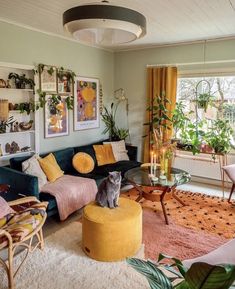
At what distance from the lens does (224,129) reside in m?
4.50

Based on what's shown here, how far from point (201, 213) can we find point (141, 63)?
3082mm

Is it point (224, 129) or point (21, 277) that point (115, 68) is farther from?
point (21, 277)

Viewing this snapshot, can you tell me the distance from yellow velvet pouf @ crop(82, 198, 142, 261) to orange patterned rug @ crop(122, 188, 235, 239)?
0.93m

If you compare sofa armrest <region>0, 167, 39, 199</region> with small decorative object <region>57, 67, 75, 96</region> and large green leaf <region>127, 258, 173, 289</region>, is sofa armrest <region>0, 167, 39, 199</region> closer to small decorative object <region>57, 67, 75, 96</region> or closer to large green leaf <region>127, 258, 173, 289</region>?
small decorative object <region>57, 67, 75, 96</region>

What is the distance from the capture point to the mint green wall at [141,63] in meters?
4.56

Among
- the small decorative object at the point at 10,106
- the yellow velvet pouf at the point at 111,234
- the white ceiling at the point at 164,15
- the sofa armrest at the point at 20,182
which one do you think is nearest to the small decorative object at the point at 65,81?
the white ceiling at the point at 164,15

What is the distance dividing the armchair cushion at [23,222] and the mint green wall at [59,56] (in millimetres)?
1738

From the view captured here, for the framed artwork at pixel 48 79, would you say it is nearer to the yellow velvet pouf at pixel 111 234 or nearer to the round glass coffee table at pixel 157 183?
the round glass coffee table at pixel 157 183

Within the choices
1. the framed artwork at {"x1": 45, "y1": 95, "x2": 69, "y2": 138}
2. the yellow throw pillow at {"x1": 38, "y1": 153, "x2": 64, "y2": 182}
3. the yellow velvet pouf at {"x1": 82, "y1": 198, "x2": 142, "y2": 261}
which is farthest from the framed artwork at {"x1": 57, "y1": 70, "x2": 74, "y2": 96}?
the yellow velvet pouf at {"x1": 82, "y1": 198, "x2": 142, "y2": 261}

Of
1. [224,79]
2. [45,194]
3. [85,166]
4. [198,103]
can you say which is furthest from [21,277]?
[224,79]

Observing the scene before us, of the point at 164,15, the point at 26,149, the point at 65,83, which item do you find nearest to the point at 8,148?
the point at 26,149

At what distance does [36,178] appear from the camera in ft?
10.1

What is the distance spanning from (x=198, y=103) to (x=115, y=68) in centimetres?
190

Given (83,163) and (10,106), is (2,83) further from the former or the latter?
(83,163)
